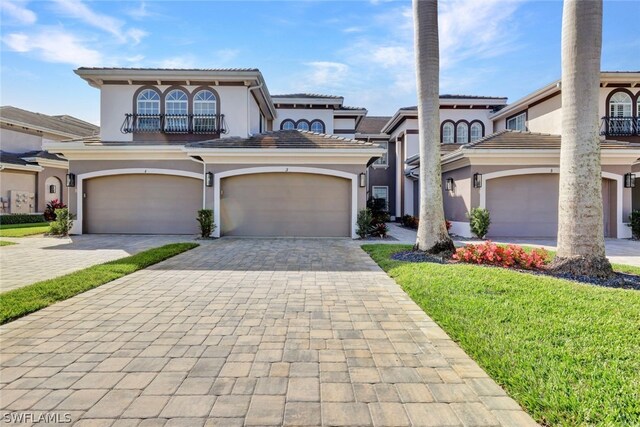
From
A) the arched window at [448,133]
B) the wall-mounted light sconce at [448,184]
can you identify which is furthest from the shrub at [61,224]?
the arched window at [448,133]

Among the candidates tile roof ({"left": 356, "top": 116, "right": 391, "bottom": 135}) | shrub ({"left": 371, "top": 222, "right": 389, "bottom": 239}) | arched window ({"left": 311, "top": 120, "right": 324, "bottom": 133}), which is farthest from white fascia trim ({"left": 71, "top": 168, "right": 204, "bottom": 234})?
tile roof ({"left": 356, "top": 116, "right": 391, "bottom": 135})

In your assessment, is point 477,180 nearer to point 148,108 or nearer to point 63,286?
point 63,286

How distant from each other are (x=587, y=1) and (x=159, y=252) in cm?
1068

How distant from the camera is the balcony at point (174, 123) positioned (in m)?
14.8

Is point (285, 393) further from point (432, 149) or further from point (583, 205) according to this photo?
point (432, 149)

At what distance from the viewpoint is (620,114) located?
1591cm

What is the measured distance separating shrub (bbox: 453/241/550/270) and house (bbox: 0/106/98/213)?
24457 millimetres

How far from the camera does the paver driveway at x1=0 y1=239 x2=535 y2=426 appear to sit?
2.50 metres

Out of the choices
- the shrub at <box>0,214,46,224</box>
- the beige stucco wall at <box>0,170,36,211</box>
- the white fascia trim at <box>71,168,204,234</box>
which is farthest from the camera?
the beige stucco wall at <box>0,170,36,211</box>

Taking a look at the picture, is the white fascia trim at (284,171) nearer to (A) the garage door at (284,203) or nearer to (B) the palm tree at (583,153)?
(A) the garage door at (284,203)

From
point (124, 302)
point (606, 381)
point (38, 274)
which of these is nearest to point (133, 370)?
point (124, 302)

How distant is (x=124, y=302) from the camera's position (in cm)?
507

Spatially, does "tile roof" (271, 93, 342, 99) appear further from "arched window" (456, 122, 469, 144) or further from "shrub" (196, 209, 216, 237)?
"shrub" (196, 209, 216, 237)

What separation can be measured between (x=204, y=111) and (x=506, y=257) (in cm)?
1297
